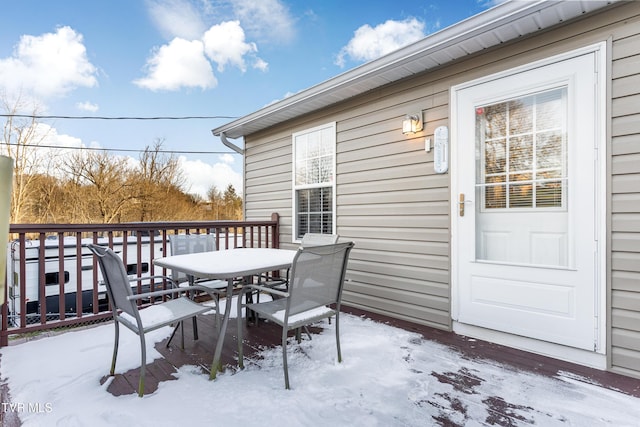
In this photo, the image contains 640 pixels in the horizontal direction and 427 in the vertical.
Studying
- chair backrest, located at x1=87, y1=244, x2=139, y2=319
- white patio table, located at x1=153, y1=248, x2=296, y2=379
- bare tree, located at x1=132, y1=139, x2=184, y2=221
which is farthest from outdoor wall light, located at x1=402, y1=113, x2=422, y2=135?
bare tree, located at x1=132, y1=139, x2=184, y2=221

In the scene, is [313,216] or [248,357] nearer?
[248,357]

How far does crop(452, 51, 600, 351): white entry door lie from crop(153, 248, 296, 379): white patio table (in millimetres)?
1692

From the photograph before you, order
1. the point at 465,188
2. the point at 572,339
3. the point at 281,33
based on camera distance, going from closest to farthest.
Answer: the point at 572,339 < the point at 465,188 < the point at 281,33

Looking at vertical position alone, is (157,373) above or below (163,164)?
below

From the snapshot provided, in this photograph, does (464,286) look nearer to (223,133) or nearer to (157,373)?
(157,373)

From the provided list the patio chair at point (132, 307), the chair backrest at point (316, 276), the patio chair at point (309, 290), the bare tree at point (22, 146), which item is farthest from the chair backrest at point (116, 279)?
the bare tree at point (22, 146)

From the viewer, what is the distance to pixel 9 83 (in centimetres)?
848

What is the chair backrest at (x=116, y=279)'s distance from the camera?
1783 mm

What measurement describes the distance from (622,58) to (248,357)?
3.36 m

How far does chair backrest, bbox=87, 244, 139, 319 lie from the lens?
1.78 m

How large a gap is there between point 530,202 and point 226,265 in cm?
246

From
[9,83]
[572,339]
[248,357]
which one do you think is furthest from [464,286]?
[9,83]

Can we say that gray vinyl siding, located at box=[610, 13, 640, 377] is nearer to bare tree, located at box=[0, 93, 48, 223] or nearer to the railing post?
the railing post

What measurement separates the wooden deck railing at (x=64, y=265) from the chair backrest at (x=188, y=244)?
0.30m
